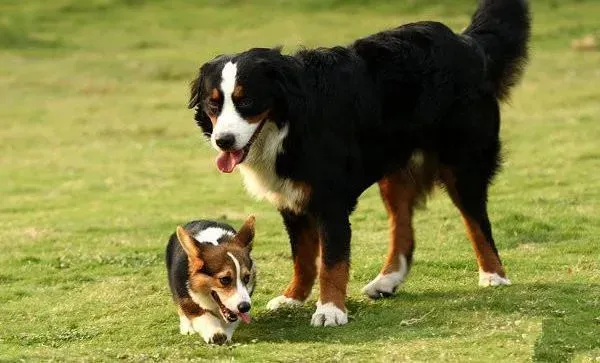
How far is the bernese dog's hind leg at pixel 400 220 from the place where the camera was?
448 inches

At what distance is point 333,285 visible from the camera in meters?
9.98

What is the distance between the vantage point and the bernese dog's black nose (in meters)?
9.46

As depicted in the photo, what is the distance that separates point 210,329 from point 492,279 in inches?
110

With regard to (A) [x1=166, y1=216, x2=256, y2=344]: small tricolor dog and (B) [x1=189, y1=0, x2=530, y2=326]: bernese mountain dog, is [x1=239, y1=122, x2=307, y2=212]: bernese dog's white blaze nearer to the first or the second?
(B) [x1=189, y1=0, x2=530, y2=326]: bernese mountain dog

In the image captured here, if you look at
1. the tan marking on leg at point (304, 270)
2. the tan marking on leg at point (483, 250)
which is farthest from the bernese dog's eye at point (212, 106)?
the tan marking on leg at point (483, 250)

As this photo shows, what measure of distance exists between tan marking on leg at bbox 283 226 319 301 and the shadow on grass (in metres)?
0.15

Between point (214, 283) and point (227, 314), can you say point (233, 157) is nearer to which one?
point (214, 283)

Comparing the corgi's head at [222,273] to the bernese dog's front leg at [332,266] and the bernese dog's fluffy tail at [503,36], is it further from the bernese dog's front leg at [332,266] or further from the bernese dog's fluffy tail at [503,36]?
the bernese dog's fluffy tail at [503,36]

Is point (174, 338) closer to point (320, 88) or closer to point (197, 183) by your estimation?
point (320, 88)

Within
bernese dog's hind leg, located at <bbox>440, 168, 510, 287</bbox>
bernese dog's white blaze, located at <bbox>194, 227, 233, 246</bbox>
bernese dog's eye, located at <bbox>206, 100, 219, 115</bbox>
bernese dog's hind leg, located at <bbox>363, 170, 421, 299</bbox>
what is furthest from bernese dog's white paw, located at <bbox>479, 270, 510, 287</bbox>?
bernese dog's eye, located at <bbox>206, 100, 219, 115</bbox>

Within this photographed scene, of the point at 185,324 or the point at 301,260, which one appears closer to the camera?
the point at 185,324

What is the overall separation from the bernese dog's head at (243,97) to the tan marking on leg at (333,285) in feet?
3.83

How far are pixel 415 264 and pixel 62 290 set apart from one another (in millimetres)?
3622

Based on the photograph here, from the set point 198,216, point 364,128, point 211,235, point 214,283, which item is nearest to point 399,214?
point 364,128
